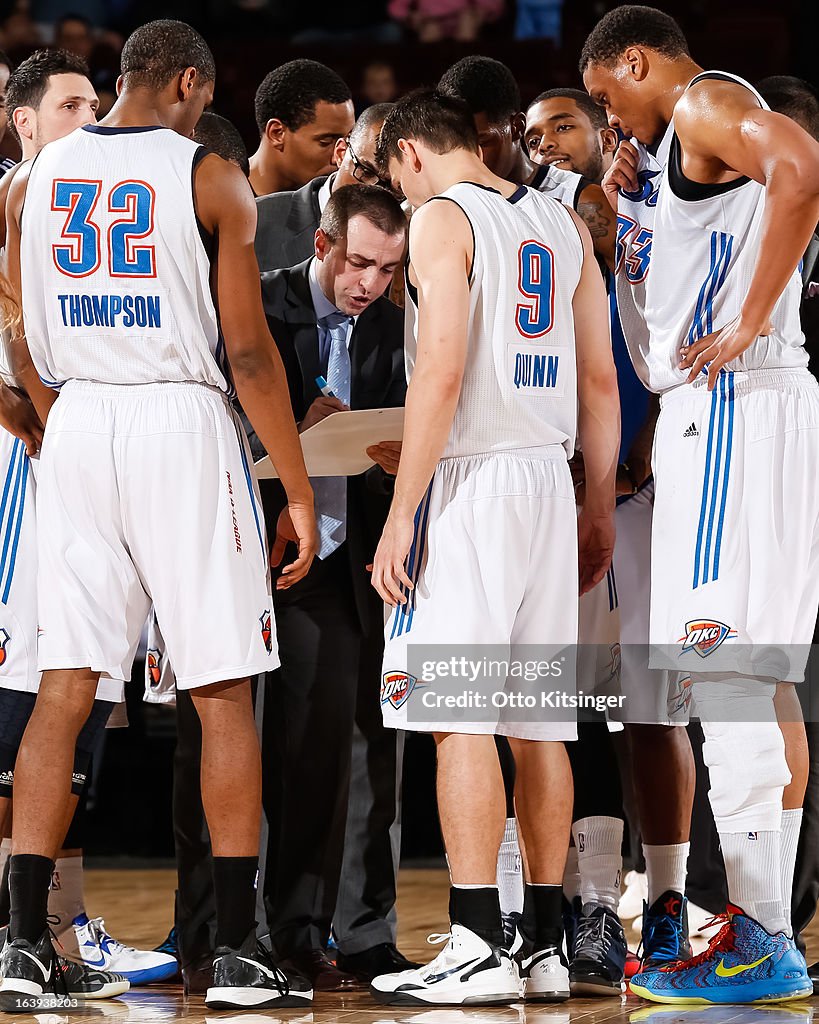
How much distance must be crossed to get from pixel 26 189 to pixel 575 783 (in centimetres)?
208

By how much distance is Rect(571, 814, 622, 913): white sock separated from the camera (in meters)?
3.57

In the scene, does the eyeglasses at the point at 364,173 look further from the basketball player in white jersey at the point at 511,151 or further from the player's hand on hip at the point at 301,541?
the player's hand on hip at the point at 301,541

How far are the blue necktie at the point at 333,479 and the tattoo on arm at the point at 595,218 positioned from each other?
Answer: 2.68 feet

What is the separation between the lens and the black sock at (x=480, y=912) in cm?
304

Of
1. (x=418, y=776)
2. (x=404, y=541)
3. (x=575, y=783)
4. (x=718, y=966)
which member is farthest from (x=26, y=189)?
(x=418, y=776)

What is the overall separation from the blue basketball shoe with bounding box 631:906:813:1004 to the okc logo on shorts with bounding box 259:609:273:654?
115 centimetres

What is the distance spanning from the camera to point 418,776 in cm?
653

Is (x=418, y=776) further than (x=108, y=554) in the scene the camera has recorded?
Yes

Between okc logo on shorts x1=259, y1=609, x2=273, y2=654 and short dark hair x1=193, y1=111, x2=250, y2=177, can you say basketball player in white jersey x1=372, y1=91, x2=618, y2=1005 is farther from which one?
short dark hair x1=193, y1=111, x2=250, y2=177

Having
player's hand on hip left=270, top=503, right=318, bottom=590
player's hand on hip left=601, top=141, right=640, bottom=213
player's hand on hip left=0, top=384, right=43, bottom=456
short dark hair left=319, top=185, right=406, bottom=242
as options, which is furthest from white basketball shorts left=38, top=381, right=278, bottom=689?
player's hand on hip left=601, top=141, right=640, bottom=213

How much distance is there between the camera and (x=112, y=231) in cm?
316

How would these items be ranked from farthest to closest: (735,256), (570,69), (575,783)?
(570,69), (575,783), (735,256)

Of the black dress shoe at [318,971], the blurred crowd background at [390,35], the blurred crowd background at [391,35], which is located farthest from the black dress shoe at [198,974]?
the blurred crowd background at [391,35]

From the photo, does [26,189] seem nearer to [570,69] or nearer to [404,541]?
[404,541]
